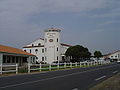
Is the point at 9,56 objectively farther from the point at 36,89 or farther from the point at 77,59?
the point at 77,59

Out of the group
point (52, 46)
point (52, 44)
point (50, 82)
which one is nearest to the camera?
point (50, 82)

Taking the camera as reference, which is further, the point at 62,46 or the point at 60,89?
the point at 62,46

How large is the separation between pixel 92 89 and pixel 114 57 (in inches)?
5462

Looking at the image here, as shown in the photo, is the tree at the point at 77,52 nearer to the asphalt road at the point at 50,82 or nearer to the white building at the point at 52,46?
the white building at the point at 52,46

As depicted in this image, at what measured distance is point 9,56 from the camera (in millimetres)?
41594

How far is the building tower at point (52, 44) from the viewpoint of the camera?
78.5 m

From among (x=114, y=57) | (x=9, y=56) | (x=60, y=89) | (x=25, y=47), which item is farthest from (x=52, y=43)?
(x=114, y=57)

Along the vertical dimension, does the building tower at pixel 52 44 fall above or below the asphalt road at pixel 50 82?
above

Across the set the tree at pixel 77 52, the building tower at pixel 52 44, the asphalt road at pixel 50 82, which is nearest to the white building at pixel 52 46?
the building tower at pixel 52 44

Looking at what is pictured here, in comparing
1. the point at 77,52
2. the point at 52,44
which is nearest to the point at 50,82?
the point at 52,44

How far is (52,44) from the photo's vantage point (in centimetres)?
7856

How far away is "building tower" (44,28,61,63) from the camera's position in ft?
258

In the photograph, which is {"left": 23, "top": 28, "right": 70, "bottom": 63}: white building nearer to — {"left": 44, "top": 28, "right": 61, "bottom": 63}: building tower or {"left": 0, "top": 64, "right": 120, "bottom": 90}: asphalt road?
{"left": 44, "top": 28, "right": 61, "bottom": 63}: building tower

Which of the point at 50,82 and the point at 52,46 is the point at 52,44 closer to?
the point at 52,46
